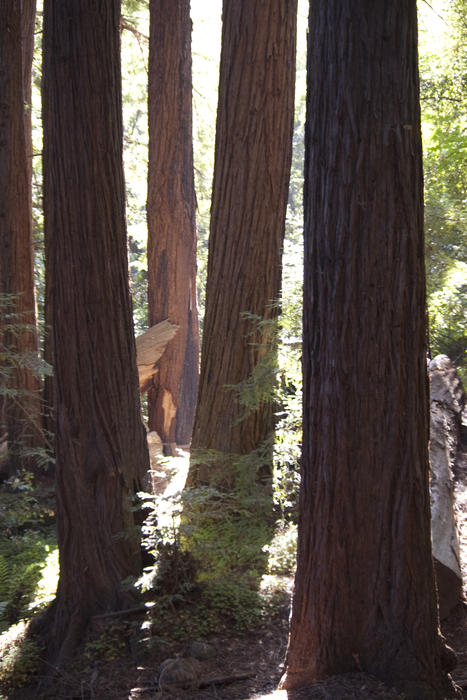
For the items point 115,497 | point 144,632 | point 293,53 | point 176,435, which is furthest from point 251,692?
point 176,435

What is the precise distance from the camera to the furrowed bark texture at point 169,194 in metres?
11.6

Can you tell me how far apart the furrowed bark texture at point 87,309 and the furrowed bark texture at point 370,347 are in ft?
7.68

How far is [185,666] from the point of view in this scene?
4238 millimetres

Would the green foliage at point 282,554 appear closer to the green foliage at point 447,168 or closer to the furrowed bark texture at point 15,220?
the green foliage at point 447,168

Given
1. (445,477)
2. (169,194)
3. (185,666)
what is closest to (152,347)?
(169,194)

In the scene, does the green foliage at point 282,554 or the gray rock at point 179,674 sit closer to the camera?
the gray rock at point 179,674

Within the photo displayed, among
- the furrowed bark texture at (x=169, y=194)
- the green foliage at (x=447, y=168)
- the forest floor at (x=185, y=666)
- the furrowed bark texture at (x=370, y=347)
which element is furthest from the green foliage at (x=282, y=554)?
the furrowed bark texture at (x=169, y=194)

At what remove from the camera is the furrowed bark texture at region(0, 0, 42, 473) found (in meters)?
9.42

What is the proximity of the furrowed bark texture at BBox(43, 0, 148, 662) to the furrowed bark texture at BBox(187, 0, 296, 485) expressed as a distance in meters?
1.76

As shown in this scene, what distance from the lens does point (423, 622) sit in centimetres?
337

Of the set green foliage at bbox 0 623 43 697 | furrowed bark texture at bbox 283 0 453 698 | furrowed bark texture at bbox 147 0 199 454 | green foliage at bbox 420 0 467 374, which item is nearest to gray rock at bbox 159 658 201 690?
furrowed bark texture at bbox 283 0 453 698

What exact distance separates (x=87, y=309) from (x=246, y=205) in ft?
8.11

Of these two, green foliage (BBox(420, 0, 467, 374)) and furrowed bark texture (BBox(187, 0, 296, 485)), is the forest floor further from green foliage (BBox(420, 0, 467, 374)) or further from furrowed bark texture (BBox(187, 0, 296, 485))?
green foliage (BBox(420, 0, 467, 374))

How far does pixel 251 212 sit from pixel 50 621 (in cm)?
441
